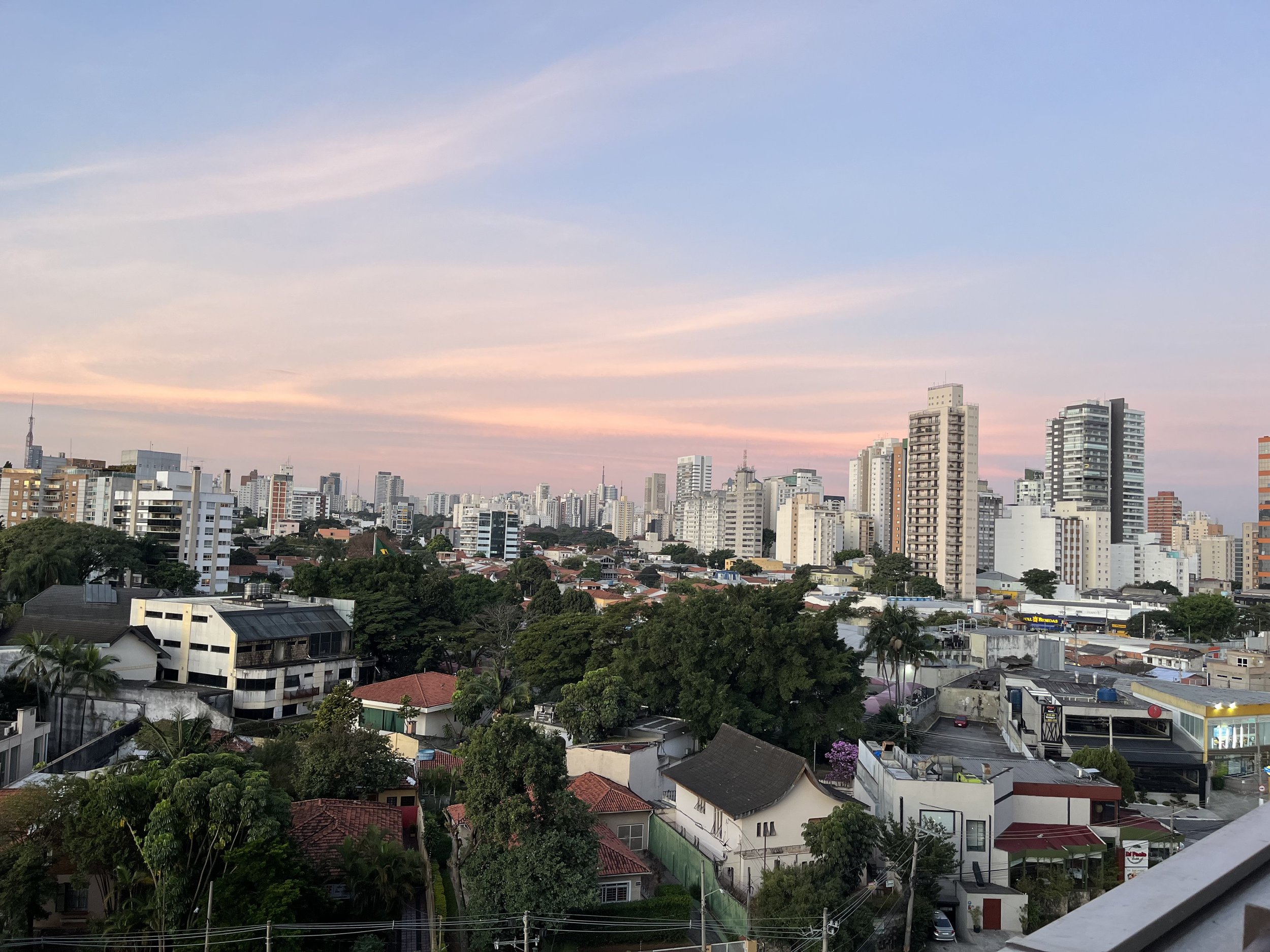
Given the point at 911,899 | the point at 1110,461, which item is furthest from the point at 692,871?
the point at 1110,461

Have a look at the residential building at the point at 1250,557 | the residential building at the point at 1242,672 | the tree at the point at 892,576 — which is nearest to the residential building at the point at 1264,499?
the residential building at the point at 1250,557

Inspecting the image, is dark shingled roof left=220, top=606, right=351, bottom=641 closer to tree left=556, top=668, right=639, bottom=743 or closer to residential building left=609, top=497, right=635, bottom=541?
tree left=556, top=668, right=639, bottom=743

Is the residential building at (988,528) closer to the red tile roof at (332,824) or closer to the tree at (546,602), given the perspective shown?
the tree at (546,602)

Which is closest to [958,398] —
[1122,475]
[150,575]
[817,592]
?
[817,592]

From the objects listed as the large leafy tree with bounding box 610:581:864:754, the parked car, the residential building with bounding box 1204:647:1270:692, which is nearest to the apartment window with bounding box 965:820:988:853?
the parked car

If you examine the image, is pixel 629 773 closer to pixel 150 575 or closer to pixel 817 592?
pixel 150 575

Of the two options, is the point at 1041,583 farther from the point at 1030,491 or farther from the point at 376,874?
the point at 376,874
